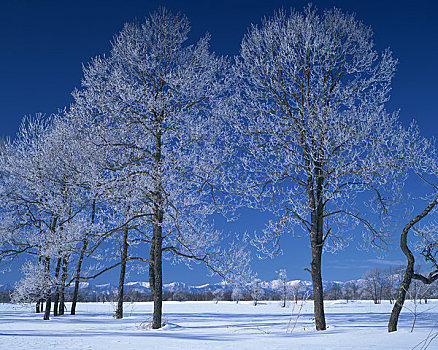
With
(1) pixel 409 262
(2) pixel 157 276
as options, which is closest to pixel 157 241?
(2) pixel 157 276

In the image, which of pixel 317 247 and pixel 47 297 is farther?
pixel 47 297

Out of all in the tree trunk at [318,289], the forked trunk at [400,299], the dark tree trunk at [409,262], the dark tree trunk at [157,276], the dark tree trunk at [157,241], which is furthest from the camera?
the dark tree trunk at [157,276]

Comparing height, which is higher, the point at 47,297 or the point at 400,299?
the point at 400,299

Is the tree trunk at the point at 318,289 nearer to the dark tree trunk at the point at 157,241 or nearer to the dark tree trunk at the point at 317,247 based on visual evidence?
the dark tree trunk at the point at 317,247

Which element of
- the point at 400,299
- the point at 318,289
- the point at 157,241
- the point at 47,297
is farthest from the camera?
the point at 47,297

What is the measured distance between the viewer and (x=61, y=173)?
15828mm

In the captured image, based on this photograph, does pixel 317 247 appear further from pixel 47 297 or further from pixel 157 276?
pixel 47 297

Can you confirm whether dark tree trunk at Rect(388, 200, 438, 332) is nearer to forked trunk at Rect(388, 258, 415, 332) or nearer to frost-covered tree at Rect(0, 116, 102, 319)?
forked trunk at Rect(388, 258, 415, 332)

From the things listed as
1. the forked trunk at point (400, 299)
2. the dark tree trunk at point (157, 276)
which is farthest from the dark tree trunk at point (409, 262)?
the dark tree trunk at point (157, 276)

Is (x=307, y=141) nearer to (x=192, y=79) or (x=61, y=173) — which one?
(x=192, y=79)

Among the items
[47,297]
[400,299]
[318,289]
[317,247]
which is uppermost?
[317,247]

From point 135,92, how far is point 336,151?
18.9 ft

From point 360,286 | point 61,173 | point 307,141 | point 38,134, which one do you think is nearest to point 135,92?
point 307,141

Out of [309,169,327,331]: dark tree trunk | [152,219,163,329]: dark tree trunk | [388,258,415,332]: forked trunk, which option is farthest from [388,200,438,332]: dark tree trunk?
[152,219,163,329]: dark tree trunk
